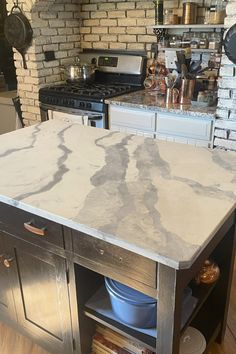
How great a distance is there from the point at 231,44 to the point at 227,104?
414 millimetres

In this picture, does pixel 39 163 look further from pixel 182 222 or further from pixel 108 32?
pixel 108 32

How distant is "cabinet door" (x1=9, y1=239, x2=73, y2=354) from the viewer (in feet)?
4.76

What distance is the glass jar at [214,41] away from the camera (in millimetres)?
3041

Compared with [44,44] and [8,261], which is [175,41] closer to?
[44,44]

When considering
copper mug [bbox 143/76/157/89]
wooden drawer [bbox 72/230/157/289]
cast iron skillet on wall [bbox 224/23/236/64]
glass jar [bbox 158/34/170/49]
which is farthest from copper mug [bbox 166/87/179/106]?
wooden drawer [bbox 72/230/157/289]

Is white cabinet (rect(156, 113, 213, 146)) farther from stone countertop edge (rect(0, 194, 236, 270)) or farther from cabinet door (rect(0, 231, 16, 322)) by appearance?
cabinet door (rect(0, 231, 16, 322))

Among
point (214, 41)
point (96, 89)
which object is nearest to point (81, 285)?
point (96, 89)

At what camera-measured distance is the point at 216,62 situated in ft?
10.2

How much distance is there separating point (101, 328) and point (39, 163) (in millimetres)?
785

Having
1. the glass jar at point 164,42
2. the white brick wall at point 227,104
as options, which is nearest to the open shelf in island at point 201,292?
the white brick wall at point 227,104

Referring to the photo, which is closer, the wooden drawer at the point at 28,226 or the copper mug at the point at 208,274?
the wooden drawer at the point at 28,226

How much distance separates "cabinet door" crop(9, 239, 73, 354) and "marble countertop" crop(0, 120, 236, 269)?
0.27 metres

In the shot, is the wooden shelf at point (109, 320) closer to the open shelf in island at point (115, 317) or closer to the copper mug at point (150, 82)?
the open shelf in island at point (115, 317)

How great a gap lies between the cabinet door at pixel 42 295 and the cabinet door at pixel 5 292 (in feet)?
0.14
